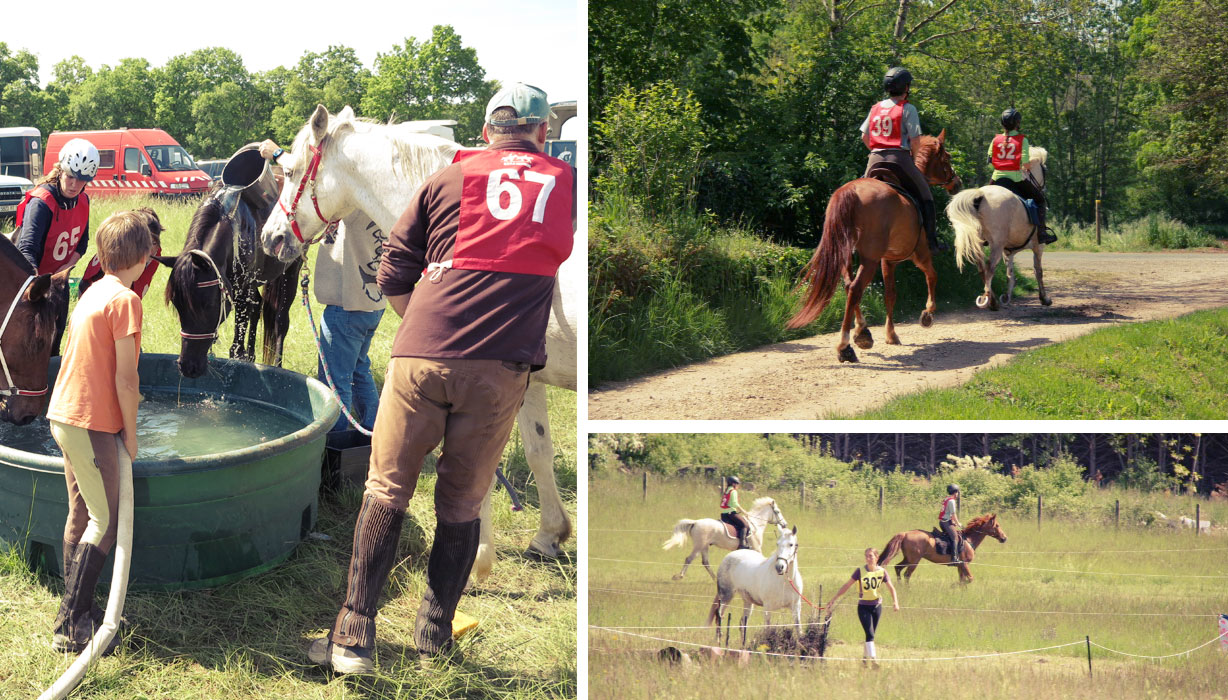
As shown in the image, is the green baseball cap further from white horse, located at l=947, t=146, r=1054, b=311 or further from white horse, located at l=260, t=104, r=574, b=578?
white horse, located at l=947, t=146, r=1054, b=311

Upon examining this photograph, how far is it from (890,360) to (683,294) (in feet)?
5.17

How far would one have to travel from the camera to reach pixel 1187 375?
7.10m

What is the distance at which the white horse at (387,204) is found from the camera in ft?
12.7

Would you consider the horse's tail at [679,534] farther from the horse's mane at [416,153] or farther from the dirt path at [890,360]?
the dirt path at [890,360]

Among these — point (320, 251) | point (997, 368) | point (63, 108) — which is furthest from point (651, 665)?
point (63, 108)

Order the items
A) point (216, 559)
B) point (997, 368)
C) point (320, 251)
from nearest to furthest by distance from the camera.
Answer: point (216, 559)
point (320, 251)
point (997, 368)

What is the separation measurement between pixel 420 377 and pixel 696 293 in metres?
4.58

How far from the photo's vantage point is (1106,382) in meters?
6.64

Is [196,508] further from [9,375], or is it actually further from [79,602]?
[9,375]

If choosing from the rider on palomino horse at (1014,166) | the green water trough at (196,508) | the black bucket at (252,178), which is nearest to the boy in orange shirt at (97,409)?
the green water trough at (196,508)

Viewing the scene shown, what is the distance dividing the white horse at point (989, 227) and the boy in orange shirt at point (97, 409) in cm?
684

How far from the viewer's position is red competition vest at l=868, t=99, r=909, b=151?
666 cm

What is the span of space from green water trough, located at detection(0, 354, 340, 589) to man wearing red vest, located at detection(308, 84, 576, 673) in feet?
3.40

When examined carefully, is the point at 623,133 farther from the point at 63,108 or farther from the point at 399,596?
the point at 63,108
